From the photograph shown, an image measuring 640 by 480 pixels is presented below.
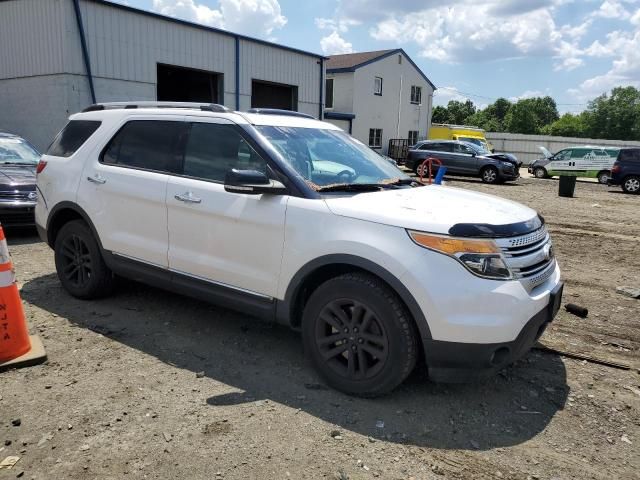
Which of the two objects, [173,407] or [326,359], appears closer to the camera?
[173,407]

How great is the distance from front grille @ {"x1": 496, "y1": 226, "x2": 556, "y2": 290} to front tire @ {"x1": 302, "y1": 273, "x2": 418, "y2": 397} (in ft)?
2.32

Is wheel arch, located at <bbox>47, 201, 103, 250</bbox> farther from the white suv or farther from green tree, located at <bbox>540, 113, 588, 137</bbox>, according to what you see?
green tree, located at <bbox>540, 113, 588, 137</bbox>

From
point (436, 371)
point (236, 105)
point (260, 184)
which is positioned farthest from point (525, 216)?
point (236, 105)

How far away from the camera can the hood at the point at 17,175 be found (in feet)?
25.0

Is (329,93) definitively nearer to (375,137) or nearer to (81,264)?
Answer: (375,137)

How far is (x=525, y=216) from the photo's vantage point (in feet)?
11.4

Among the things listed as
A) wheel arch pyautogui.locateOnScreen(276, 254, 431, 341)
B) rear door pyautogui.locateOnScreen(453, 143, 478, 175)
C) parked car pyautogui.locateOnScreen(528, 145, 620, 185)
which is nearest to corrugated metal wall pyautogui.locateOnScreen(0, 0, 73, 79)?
wheel arch pyautogui.locateOnScreen(276, 254, 431, 341)

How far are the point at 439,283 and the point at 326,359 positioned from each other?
3.23 feet

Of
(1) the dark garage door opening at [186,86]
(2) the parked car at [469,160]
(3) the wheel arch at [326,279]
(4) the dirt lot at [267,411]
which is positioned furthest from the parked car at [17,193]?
(2) the parked car at [469,160]

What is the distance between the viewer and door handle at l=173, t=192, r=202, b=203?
13.1 feet

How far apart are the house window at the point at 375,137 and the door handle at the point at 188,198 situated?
3119 centimetres

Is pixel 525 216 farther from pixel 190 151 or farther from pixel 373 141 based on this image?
pixel 373 141

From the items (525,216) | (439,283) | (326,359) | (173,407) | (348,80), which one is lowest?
(173,407)

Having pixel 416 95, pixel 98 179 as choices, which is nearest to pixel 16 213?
pixel 98 179
